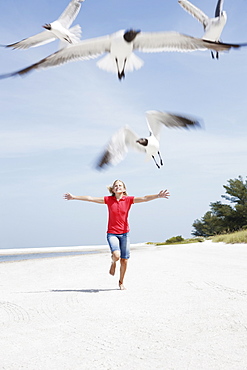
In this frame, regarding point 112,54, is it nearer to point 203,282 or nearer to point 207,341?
point 203,282

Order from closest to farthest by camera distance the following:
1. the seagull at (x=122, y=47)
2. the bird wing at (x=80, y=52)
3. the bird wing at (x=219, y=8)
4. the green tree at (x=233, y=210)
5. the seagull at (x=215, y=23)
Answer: the seagull at (x=122, y=47)
the bird wing at (x=80, y=52)
the seagull at (x=215, y=23)
the bird wing at (x=219, y=8)
the green tree at (x=233, y=210)

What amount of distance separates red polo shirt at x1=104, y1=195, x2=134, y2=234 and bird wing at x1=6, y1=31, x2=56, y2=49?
14.3ft

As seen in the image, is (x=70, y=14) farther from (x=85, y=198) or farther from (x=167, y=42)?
(x=85, y=198)

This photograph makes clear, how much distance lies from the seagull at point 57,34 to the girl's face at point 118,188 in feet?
12.0

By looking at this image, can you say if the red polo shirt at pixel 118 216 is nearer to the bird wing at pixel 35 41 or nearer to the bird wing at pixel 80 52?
the bird wing at pixel 80 52

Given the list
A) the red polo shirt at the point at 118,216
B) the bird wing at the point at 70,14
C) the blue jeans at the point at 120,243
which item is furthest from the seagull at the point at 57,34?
the blue jeans at the point at 120,243

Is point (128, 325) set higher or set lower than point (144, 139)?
lower

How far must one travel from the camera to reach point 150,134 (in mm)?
8172

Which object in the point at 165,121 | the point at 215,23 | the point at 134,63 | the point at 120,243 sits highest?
the point at 215,23

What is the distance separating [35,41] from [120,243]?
499 cm

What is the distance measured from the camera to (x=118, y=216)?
6711mm

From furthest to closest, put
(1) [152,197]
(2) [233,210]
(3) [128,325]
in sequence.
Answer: (2) [233,210] → (1) [152,197] → (3) [128,325]

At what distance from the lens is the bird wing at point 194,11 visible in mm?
9945

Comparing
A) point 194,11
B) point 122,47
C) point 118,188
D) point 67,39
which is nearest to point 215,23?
point 194,11
